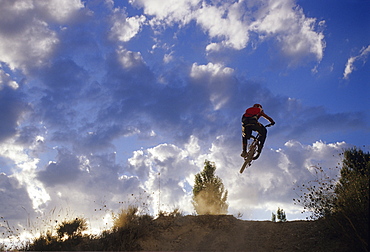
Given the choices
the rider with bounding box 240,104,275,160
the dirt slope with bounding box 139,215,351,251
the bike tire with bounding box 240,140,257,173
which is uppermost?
the rider with bounding box 240,104,275,160

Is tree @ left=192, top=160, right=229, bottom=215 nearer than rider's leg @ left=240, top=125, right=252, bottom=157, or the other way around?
rider's leg @ left=240, top=125, right=252, bottom=157

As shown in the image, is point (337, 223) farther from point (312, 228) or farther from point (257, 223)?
point (257, 223)

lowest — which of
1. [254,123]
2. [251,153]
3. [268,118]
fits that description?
[251,153]

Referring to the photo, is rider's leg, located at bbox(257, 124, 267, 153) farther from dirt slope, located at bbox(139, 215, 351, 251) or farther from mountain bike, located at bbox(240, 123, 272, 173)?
dirt slope, located at bbox(139, 215, 351, 251)

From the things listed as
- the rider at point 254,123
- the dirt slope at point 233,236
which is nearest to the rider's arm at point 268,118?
the rider at point 254,123

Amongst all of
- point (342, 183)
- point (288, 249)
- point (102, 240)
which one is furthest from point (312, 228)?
point (102, 240)

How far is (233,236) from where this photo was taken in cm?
1310

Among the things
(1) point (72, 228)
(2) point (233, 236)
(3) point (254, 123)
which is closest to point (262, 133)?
(3) point (254, 123)

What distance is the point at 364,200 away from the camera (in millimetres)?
9750

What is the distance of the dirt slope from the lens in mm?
11731

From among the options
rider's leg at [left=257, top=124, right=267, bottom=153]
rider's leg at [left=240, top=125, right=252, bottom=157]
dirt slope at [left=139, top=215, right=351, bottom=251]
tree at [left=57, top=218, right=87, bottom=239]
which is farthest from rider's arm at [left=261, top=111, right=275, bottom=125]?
tree at [left=57, top=218, right=87, bottom=239]

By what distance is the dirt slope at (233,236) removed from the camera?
11731 millimetres

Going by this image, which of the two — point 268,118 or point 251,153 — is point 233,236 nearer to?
point 251,153

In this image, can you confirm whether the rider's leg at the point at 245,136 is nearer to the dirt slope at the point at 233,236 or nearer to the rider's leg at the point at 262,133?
the rider's leg at the point at 262,133
